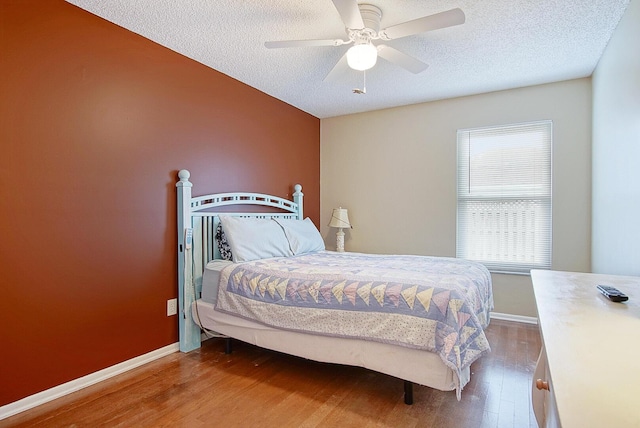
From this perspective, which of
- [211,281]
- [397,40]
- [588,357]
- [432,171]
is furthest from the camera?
[432,171]

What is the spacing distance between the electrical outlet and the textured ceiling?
2.08 m

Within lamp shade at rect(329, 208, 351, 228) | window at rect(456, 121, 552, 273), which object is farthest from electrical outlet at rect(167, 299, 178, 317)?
window at rect(456, 121, 552, 273)

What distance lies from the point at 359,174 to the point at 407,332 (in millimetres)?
2925

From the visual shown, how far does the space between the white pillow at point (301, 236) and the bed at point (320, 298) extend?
2cm

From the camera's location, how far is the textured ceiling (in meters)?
2.28

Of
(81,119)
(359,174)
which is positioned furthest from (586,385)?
(359,174)

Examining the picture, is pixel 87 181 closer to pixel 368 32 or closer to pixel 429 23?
pixel 368 32

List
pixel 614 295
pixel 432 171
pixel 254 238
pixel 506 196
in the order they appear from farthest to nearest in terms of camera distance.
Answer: pixel 432 171 → pixel 506 196 → pixel 254 238 → pixel 614 295

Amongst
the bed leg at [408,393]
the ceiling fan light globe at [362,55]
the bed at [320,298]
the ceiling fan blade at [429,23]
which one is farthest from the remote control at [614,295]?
the ceiling fan light globe at [362,55]

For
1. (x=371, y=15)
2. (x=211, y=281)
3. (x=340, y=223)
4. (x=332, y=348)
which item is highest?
(x=371, y=15)

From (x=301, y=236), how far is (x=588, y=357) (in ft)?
9.78

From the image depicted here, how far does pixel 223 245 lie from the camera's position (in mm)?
3146

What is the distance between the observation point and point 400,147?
4.36 metres

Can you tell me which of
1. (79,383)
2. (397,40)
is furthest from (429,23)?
(79,383)
